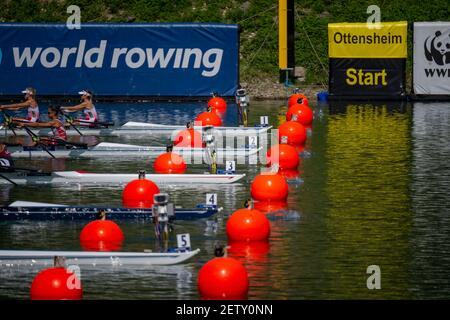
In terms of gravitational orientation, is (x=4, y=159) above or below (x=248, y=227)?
above

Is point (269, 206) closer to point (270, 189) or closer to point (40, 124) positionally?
point (270, 189)

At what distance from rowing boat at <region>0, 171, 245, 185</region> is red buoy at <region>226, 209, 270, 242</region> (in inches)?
272

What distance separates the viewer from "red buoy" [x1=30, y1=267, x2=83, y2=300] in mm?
17953

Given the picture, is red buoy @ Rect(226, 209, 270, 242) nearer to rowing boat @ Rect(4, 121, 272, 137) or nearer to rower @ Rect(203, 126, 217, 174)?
rower @ Rect(203, 126, 217, 174)

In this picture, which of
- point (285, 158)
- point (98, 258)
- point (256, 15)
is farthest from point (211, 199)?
point (256, 15)

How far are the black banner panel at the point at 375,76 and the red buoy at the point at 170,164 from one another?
17917 mm

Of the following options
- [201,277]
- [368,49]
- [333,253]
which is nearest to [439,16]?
[368,49]

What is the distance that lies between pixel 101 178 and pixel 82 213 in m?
5.10

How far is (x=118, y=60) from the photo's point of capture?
47.7 meters

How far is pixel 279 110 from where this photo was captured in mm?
45062

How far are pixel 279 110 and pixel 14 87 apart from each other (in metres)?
11.1

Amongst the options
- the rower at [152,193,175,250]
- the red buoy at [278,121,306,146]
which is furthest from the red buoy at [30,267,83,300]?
the red buoy at [278,121,306,146]

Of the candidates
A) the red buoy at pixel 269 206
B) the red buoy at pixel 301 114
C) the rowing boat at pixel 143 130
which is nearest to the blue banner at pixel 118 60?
the red buoy at pixel 301 114
